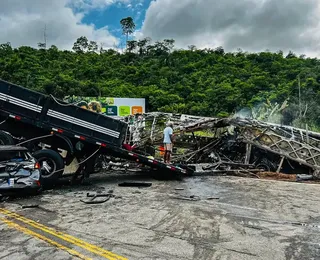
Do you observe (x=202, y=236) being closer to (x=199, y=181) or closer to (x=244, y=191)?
(x=244, y=191)

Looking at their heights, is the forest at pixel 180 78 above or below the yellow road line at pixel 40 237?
above

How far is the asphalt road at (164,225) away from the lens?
4.83 m

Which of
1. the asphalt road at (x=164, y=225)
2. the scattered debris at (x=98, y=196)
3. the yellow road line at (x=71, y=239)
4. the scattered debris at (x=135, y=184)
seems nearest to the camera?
the yellow road line at (x=71, y=239)

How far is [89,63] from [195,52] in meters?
22.8

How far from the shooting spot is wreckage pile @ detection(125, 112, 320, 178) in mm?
14366

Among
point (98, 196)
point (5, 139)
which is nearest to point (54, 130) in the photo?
point (5, 139)

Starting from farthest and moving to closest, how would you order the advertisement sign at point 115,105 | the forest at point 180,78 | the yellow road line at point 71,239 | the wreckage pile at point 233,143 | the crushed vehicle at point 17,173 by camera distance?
the forest at point 180,78, the advertisement sign at point 115,105, the wreckage pile at point 233,143, the crushed vehicle at point 17,173, the yellow road line at point 71,239

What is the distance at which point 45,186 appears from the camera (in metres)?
10.1

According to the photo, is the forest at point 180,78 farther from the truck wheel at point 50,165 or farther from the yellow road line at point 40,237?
the yellow road line at point 40,237

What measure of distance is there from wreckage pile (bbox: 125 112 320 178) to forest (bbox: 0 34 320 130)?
21.5m

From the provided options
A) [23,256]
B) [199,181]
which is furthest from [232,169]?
[23,256]

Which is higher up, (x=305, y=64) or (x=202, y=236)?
(x=305, y=64)

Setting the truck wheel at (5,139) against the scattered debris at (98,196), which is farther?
the truck wheel at (5,139)

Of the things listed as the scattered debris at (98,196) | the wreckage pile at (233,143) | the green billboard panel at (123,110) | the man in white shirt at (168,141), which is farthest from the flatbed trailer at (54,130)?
the green billboard panel at (123,110)
